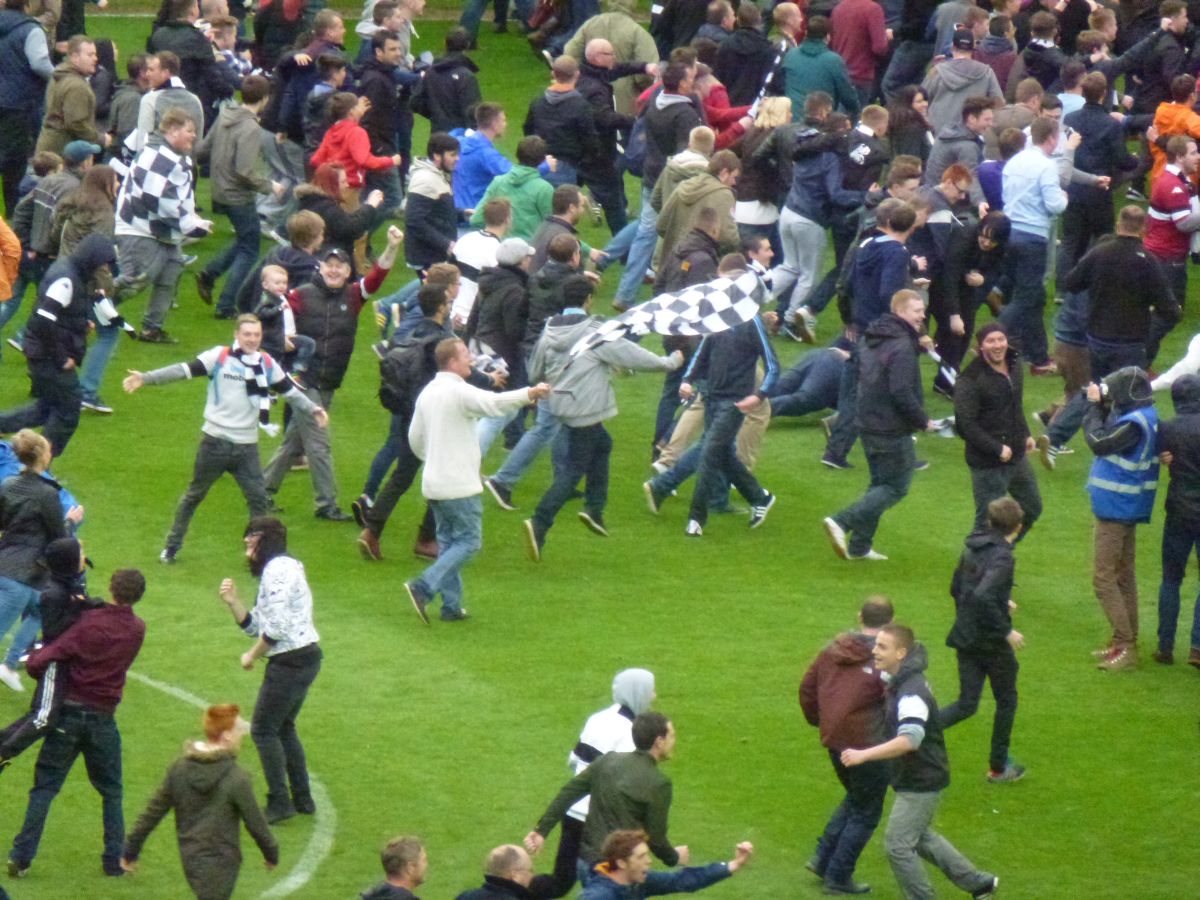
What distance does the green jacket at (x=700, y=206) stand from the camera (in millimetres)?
16656

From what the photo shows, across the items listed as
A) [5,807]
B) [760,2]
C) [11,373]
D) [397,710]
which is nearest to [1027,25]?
[760,2]

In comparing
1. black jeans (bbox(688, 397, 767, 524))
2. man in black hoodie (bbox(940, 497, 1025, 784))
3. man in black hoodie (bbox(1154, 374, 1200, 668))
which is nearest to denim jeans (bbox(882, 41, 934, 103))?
black jeans (bbox(688, 397, 767, 524))

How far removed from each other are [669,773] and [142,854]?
9.29ft

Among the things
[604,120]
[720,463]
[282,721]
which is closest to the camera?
[282,721]

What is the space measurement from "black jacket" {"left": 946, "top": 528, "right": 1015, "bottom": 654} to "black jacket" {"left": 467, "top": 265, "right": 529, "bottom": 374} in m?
4.85

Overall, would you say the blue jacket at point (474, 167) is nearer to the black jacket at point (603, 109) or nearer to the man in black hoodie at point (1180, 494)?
the black jacket at point (603, 109)

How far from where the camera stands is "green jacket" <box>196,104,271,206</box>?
18.1 meters

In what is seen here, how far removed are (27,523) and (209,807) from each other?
10.3 ft

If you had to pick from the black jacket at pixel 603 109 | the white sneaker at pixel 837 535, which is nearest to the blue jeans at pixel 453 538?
the white sneaker at pixel 837 535

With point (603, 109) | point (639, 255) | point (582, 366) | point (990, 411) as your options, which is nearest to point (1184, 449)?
point (990, 411)

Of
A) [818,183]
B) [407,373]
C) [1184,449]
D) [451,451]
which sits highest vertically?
[1184,449]

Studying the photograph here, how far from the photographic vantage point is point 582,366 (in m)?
13.7

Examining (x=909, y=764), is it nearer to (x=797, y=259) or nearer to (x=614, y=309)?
(x=797, y=259)

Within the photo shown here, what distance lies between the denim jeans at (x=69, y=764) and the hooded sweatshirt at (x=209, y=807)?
1.02 metres
